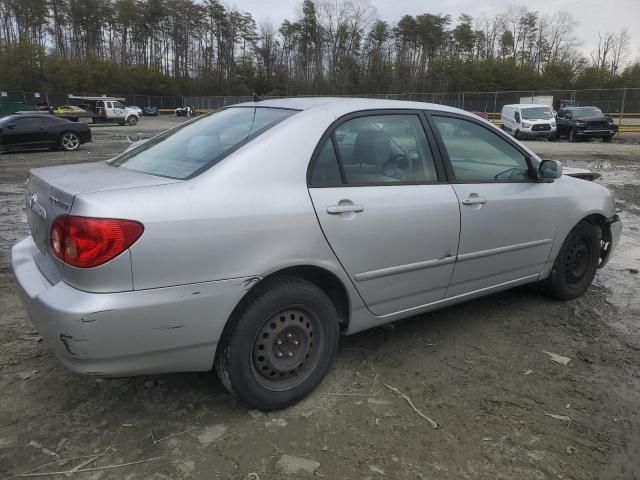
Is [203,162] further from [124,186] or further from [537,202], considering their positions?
[537,202]

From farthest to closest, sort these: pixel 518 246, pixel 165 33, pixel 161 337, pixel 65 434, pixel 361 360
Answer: pixel 165 33
pixel 518 246
pixel 361 360
pixel 65 434
pixel 161 337

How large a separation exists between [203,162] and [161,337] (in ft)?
2.94

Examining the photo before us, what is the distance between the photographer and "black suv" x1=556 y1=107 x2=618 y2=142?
2577 centimetres

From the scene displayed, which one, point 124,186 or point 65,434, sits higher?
point 124,186

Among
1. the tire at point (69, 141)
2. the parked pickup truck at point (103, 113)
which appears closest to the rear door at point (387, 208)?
the tire at point (69, 141)

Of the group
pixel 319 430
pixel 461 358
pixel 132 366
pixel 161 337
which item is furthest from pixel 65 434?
pixel 461 358

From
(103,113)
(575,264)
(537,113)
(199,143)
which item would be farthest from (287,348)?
(103,113)

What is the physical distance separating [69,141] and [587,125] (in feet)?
74.6

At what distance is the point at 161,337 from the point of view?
2.36m

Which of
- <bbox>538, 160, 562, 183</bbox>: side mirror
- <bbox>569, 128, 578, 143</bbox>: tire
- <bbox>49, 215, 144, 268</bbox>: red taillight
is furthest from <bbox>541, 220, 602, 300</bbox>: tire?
<bbox>569, 128, 578, 143</bbox>: tire

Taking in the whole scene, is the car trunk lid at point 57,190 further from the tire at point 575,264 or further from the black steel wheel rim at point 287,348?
the tire at point 575,264

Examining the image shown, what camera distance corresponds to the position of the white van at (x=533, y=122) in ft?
87.2

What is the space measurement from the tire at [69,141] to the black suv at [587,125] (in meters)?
22.1

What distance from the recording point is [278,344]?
276cm
